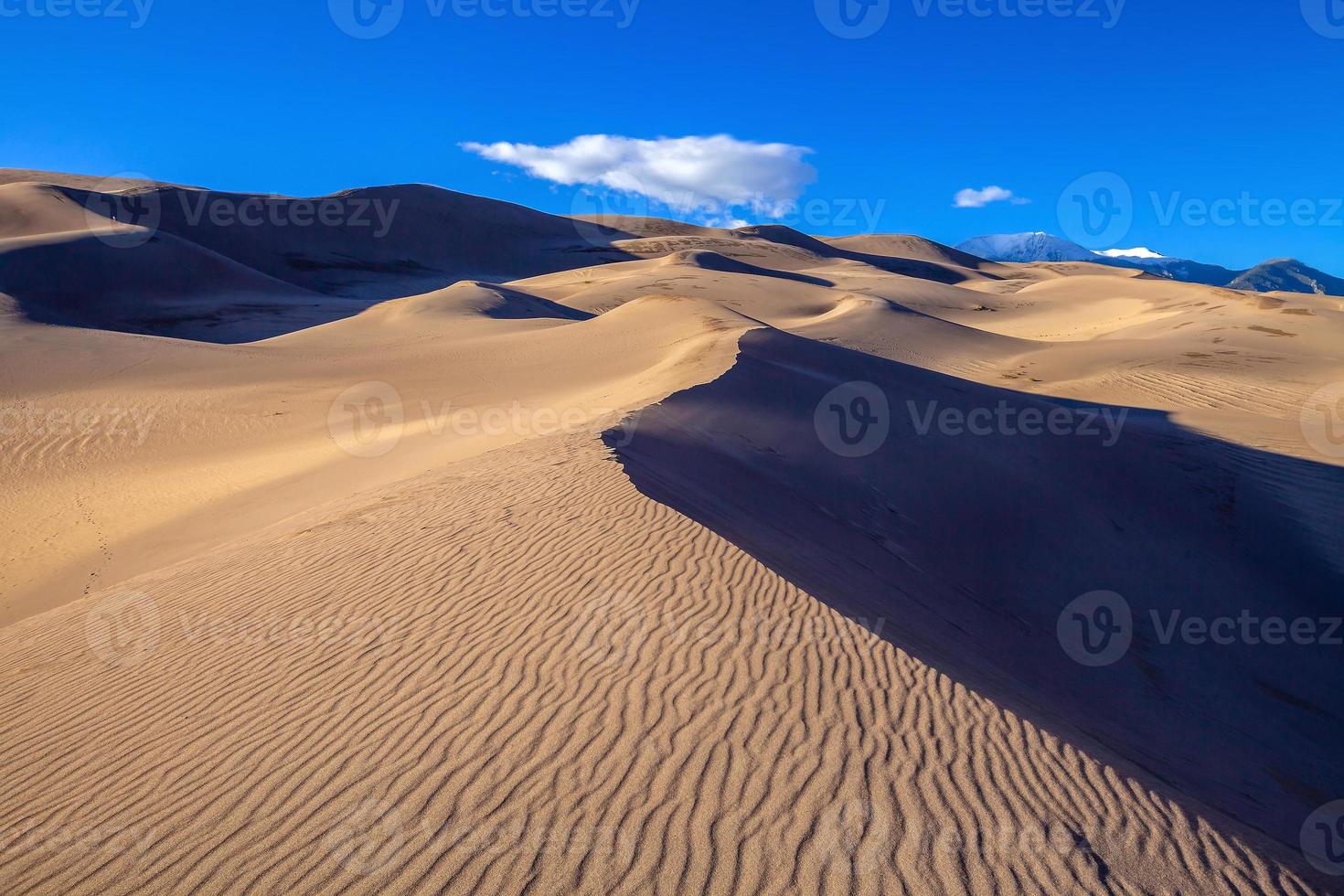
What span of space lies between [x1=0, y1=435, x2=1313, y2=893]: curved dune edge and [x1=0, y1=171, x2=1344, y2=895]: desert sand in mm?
22

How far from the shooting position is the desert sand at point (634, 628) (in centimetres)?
332

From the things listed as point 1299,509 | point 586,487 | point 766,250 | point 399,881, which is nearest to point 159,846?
point 399,881

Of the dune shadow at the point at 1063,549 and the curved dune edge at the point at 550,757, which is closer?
the curved dune edge at the point at 550,757

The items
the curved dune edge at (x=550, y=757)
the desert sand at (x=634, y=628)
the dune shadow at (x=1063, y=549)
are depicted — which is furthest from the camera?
the dune shadow at (x=1063, y=549)

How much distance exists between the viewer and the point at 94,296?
3161 cm

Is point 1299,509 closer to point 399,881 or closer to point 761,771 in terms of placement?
point 761,771

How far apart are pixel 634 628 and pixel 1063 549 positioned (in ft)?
25.9

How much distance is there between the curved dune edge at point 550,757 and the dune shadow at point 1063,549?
853 mm

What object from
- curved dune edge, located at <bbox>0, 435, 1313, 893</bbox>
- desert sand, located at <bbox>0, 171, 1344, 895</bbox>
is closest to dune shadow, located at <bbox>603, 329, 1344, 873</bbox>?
desert sand, located at <bbox>0, 171, 1344, 895</bbox>

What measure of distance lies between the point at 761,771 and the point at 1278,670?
319 inches

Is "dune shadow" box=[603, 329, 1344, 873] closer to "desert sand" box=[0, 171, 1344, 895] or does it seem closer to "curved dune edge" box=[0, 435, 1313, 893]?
"desert sand" box=[0, 171, 1344, 895]

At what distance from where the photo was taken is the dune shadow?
6.34 meters

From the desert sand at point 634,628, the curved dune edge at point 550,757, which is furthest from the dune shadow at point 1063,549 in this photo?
the curved dune edge at point 550,757

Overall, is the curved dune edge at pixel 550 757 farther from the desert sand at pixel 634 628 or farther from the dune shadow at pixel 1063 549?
the dune shadow at pixel 1063 549
